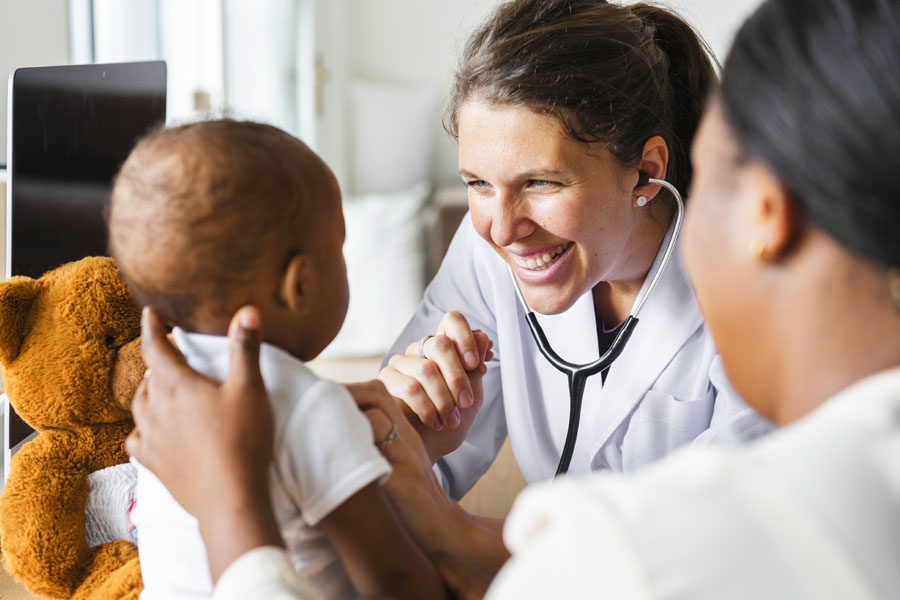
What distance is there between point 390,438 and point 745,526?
0.46 meters

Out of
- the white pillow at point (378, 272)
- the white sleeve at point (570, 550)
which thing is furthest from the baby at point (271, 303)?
the white pillow at point (378, 272)

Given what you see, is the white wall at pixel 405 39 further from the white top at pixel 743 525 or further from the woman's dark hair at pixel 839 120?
the white top at pixel 743 525

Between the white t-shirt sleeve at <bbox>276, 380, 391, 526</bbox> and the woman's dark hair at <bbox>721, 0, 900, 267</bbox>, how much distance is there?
37 cm

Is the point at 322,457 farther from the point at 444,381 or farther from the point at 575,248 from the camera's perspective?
the point at 575,248

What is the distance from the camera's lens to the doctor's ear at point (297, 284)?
31.9 inches

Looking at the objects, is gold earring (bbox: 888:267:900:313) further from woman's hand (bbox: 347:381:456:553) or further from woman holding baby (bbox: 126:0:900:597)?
woman's hand (bbox: 347:381:456:553)

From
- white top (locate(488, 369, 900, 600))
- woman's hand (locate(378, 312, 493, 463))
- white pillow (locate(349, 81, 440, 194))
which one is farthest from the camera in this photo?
white pillow (locate(349, 81, 440, 194))

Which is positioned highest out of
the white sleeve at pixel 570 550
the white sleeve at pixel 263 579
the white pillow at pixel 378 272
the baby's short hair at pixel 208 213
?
the baby's short hair at pixel 208 213

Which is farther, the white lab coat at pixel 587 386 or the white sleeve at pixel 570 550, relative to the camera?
the white lab coat at pixel 587 386

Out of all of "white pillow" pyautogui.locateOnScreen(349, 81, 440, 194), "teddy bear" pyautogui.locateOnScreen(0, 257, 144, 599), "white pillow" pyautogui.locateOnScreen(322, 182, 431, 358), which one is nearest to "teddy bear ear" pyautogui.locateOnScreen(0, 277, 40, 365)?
"teddy bear" pyautogui.locateOnScreen(0, 257, 144, 599)

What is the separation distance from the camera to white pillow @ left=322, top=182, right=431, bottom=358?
359 centimetres

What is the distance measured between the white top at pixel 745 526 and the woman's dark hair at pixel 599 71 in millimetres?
788

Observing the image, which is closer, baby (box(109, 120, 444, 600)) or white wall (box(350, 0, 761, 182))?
baby (box(109, 120, 444, 600))

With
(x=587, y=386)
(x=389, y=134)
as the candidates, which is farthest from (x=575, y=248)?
(x=389, y=134)
